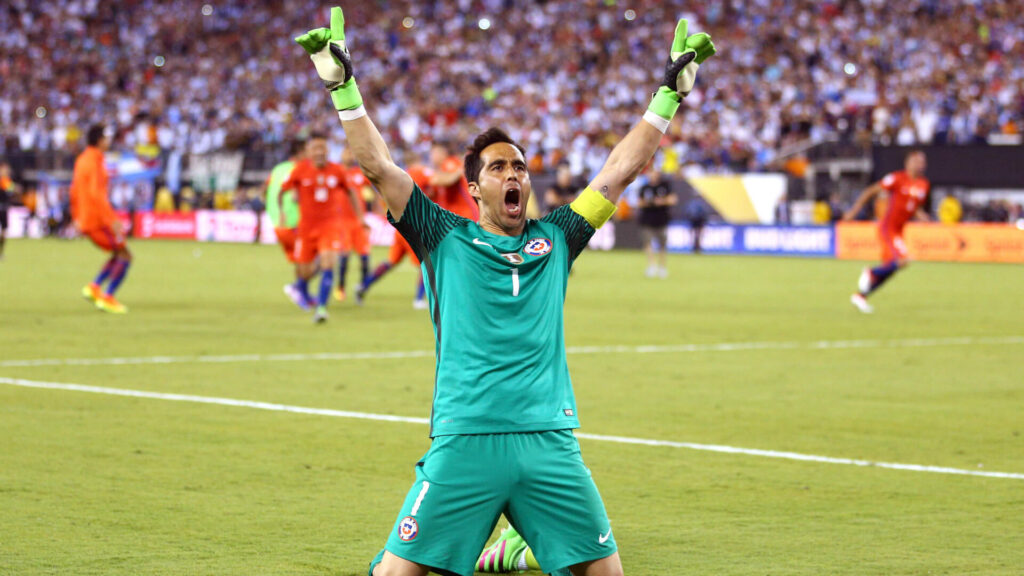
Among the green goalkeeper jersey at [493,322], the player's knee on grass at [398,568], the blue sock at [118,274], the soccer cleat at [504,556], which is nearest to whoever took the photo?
the player's knee on grass at [398,568]

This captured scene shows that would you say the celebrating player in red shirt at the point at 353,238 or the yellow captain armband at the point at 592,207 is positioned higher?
the yellow captain armband at the point at 592,207

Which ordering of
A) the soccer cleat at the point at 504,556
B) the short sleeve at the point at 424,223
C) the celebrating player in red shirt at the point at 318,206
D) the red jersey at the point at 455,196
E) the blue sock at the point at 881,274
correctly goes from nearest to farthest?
the short sleeve at the point at 424,223 < the soccer cleat at the point at 504,556 < the celebrating player in red shirt at the point at 318,206 < the red jersey at the point at 455,196 < the blue sock at the point at 881,274

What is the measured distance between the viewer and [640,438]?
9.18 m

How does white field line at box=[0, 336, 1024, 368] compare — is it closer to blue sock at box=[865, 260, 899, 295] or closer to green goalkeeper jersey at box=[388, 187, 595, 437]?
blue sock at box=[865, 260, 899, 295]

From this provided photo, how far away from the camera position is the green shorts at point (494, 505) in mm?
4234

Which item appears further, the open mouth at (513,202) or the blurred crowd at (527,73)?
the blurred crowd at (527,73)

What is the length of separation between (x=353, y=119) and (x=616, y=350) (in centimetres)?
1020

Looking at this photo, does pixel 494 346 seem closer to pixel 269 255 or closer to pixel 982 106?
pixel 269 255

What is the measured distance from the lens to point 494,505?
14.1 ft

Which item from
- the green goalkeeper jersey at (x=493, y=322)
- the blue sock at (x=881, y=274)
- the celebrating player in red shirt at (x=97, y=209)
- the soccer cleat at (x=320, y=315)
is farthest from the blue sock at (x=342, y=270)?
the green goalkeeper jersey at (x=493, y=322)

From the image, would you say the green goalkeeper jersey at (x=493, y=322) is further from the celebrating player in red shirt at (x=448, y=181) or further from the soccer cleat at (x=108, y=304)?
the soccer cleat at (x=108, y=304)

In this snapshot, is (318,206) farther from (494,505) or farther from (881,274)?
(494,505)

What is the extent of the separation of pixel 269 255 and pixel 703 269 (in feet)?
36.2

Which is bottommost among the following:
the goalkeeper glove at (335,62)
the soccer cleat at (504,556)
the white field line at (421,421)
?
the white field line at (421,421)
